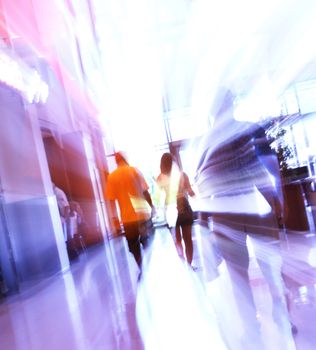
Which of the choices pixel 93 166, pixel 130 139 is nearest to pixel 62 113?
pixel 93 166

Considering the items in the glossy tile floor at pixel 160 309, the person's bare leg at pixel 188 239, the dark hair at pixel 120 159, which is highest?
the dark hair at pixel 120 159

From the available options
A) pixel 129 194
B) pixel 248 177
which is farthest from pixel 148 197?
pixel 248 177

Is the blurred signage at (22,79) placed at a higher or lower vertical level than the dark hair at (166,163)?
higher

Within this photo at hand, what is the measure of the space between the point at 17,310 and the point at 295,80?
8.75 m

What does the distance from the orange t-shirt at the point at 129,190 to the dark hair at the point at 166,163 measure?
15 centimetres

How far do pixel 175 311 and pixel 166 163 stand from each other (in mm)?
869

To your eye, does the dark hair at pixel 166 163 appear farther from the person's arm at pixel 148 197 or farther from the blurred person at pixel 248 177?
the blurred person at pixel 248 177

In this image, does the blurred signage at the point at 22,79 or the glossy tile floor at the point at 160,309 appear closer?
the glossy tile floor at the point at 160,309

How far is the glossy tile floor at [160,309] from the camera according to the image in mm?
1659

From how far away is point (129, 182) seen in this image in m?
2.56

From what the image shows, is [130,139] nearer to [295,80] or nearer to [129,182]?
[129,182]

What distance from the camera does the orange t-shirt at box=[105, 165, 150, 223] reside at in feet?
8.40

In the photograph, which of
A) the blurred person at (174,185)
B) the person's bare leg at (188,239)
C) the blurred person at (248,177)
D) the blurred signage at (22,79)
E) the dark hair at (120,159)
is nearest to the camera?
the blurred person at (248,177)

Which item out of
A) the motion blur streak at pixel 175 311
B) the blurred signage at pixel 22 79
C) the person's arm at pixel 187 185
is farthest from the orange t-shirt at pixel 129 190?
the blurred signage at pixel 22 79
